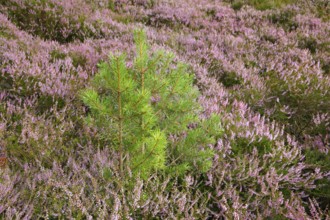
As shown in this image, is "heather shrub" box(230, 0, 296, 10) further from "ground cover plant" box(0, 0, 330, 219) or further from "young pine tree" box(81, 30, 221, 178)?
"young pine tree" box(81, 30, 221, 178)

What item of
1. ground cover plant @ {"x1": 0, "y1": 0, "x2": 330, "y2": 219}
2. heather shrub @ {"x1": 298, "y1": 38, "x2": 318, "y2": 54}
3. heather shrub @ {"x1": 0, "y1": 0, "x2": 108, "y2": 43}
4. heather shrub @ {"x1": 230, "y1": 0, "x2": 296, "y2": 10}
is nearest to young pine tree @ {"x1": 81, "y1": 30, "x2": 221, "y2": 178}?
ground cover plant @ {"x1": 0, "y1": 0, "x2": 330, "y2": 219}

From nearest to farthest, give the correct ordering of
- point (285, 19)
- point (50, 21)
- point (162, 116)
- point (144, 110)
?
1. point (144, 110)
2. point (162, 116)
3. point (50, 21)
4. point (285, 19)

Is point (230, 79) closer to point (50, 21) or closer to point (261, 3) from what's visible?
point (50, 21)

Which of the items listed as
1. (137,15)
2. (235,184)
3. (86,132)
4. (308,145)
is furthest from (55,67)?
(137,15)

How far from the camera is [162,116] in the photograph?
233cm

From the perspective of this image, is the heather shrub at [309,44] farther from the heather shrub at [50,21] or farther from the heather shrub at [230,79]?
the heather shrub at [50,21]

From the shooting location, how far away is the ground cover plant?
2.08 meters

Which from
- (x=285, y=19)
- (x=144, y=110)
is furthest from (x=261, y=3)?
(x=144, y=110)

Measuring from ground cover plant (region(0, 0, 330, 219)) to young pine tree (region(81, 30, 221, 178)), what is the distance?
0.01 metres

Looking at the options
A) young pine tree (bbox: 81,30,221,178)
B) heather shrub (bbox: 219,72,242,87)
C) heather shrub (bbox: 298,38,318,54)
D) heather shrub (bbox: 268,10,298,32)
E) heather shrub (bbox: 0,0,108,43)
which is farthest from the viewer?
heather shrub (bbox: 268,10,298,32)

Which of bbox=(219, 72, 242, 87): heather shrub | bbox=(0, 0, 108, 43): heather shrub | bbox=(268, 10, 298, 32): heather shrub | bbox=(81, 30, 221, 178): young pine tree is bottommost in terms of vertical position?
bbox=(219, 72, 242, 87): heather shrub

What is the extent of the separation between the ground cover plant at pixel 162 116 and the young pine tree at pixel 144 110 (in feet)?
0.03

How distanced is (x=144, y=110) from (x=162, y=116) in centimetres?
44

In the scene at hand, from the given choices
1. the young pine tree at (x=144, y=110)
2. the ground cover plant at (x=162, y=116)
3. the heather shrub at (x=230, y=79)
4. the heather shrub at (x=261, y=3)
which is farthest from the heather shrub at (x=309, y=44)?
the young pine tree at (x=144, y=110)
